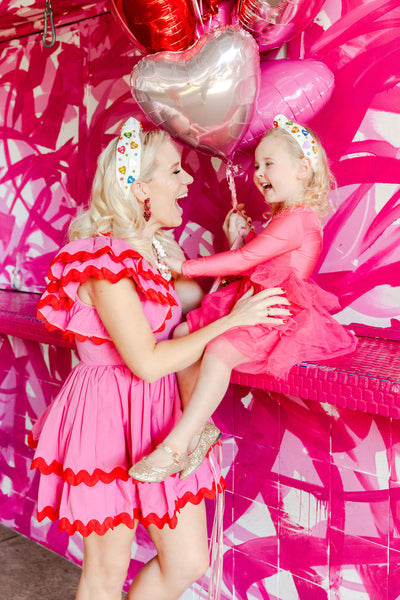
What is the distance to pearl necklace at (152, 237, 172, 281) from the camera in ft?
6.12

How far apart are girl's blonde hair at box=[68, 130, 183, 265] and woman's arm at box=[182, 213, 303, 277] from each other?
257 millimetres

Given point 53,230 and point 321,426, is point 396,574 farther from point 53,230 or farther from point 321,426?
point 53,230

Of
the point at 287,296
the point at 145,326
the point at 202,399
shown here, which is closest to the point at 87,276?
the point at 145,326

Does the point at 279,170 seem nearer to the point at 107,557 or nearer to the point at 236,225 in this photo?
Answer: the point at 236,225

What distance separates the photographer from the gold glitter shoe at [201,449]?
163 centimetres

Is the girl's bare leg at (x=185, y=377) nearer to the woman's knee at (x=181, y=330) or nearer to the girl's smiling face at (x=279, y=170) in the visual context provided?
the woman's knee at (x=181, y=330)

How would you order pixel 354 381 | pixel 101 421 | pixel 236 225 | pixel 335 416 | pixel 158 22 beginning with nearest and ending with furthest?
pixel 354 381 → pixel 101 421 → pixel 158 22 → pixel 335 416 → pixel 236 225

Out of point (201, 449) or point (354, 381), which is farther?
point (201, 449)

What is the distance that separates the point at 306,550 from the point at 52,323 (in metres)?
1.14

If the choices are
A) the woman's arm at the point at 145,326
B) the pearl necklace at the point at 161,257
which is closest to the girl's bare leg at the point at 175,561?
the woman's arm at the point at 145,326

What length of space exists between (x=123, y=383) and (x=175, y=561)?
1.86ft

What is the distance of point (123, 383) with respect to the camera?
1691 mm

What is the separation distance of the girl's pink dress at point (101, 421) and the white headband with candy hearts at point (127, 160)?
18 cm

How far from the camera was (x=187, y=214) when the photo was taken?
8.00ft
